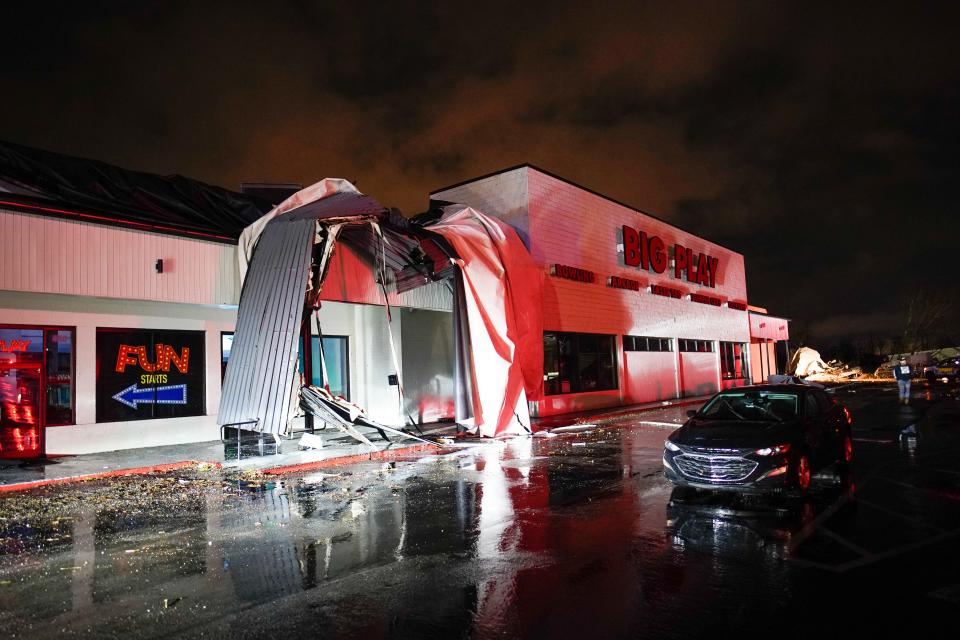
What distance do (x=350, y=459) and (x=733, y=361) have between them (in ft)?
109

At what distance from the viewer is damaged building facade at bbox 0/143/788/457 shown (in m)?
13.0

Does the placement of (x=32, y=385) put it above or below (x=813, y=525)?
above

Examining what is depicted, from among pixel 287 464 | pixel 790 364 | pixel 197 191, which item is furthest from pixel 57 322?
pixel 790 364

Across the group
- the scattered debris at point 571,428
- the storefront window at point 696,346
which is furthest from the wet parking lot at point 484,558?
the storefront window at point 696,346

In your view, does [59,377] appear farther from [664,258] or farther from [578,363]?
[664,258]

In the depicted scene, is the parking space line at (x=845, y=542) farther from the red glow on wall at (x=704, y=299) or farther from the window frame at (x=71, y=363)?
the red glow on wall at (x=704, y=299)

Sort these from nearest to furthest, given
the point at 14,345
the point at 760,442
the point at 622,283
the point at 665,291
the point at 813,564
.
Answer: the point at 813,564 → the point at 760,442 → the point at 14,345 → the point at 622,283 → the point at 665,291

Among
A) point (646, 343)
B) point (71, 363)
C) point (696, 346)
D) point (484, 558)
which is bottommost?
point (484, 558)

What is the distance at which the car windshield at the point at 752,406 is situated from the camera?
8984 millimetres

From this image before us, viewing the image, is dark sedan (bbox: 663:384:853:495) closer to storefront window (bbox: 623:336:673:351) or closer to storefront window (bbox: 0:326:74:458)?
storefront window (bbox: 0:326:74:458)

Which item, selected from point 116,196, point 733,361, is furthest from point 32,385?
point 733,361

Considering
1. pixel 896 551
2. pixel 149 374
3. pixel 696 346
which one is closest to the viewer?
pixel 896 551

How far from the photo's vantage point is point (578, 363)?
2528 cm

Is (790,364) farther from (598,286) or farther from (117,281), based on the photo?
(117,281)
